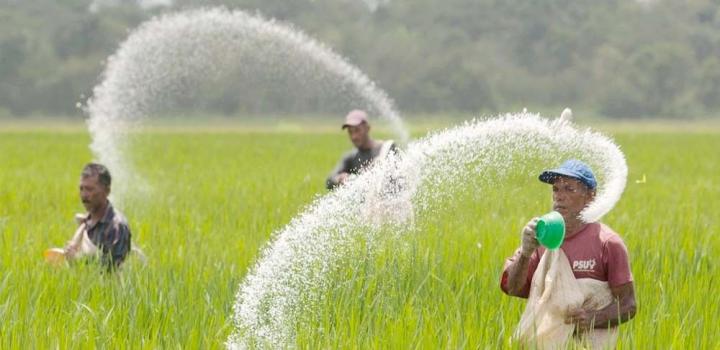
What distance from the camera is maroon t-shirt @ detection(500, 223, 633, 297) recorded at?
3590 millimetres

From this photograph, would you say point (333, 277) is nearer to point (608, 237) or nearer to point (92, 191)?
point (92, 191)

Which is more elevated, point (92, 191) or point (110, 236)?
point (92, 191)

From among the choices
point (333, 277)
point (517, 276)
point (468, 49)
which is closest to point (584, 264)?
point (517, 276)

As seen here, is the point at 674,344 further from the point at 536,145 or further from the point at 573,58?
the point at 573,58

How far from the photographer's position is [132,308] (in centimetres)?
478

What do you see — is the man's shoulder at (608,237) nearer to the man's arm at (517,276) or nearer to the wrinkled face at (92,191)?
the man's arm at (517,276)

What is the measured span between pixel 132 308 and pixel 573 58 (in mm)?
73303

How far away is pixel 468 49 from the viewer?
7394 centimetres

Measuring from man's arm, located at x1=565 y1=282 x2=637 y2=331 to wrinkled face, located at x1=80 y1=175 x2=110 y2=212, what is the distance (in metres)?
2.92

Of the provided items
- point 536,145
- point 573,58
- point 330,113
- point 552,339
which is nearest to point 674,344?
point 552,339

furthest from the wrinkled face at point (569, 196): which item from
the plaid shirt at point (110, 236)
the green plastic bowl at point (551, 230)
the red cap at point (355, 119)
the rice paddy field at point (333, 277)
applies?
the red cap at point (355, 119)

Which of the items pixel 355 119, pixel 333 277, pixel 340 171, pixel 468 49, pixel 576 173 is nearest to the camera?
pixel 576 173

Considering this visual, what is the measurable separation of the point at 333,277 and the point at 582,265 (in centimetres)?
175

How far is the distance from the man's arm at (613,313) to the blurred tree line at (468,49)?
46.9 meters
